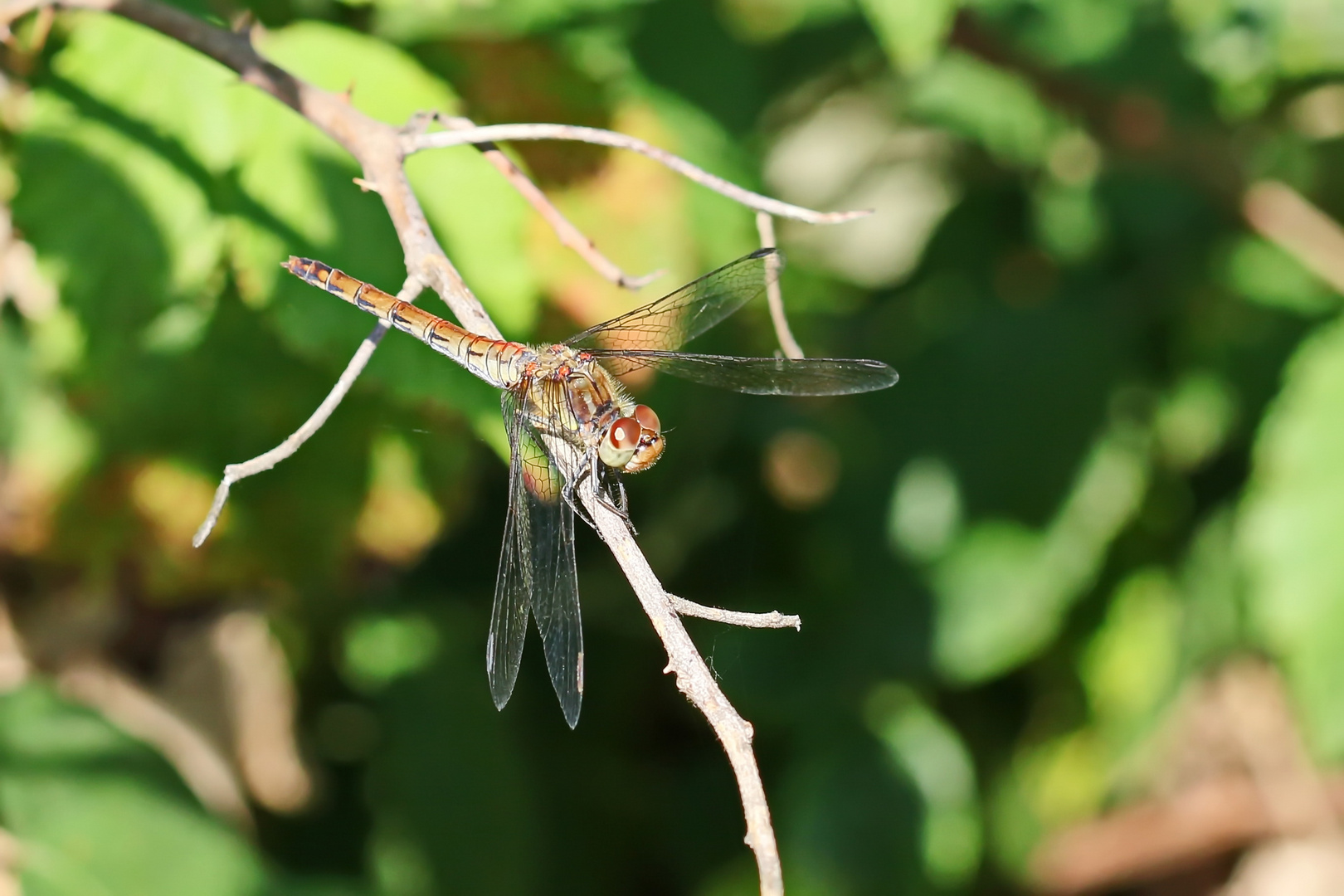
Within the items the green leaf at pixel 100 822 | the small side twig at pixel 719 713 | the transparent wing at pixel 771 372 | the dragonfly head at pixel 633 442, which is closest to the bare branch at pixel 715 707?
the small side twig at pixel 719 713

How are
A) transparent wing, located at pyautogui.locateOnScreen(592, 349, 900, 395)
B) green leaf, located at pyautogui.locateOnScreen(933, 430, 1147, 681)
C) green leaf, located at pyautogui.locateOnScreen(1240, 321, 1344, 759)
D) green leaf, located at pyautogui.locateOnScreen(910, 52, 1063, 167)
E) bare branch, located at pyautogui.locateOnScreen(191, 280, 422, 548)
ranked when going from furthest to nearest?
green leaf, located at pyautogui.locateOnScreen(910, 52, 1063, 167)
green leaf, located at pyautogui.locateOnScreen(933, 430, 1147, 681)
green leaf, located at pyautogui.locateOnScreen(1240, 321, 1344, 759)
transparent wing, located at pyautogui.locateOnScreen(592, 349, 900, 395)
bare branch, located at pyautogui.locateOnScreen(191, 280, 422, 548)

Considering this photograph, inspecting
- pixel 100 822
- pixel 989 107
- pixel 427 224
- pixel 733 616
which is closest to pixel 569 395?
pixel 427 224

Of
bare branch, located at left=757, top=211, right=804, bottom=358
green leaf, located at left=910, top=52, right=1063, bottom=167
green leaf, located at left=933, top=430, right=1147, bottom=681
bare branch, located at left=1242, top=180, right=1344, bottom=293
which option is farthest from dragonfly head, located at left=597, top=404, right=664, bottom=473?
bare branch, located at left=1242, top=180, right=1344, bottom=293

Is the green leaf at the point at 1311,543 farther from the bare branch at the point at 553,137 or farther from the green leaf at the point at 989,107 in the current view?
the bare branch at the point at 553,137

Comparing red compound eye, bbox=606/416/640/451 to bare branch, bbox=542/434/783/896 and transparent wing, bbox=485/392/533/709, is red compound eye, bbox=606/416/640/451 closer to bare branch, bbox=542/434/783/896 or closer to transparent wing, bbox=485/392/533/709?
transparent wing, bbox=485/392/533/709

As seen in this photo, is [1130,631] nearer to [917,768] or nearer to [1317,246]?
[917,768]

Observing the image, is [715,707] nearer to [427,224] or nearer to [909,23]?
[427,224]

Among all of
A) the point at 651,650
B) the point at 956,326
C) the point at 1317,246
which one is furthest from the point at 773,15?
the point at 651,650
